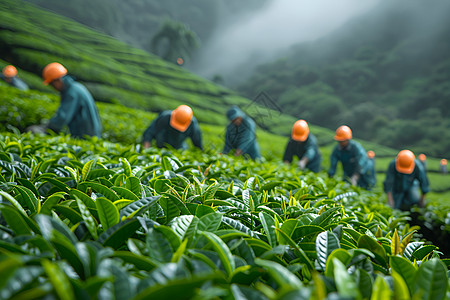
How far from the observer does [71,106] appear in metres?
3.89

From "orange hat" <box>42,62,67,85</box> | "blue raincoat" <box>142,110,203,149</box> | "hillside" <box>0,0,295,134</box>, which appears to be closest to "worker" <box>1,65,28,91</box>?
"hillside" <box>0,0,295,134</box>

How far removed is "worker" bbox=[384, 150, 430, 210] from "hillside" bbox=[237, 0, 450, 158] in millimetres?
19179

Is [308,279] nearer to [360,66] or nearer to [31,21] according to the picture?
[31,21]

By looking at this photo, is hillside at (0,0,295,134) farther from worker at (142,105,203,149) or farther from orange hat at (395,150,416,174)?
orange hat at (395,150,416,174)

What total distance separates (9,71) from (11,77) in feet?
0.66

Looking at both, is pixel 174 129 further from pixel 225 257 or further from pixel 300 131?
pixel 225 257

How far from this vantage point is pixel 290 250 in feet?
2.35

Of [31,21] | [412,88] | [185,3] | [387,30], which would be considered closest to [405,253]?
[31,21]

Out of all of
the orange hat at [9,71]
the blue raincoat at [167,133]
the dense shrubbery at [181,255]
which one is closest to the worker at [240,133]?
the blue raincoat at [167,133]

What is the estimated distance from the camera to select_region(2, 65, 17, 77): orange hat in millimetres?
7930

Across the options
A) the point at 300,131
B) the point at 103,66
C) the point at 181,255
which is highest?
the point at 103,66

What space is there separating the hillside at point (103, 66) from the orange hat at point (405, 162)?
2722 mm

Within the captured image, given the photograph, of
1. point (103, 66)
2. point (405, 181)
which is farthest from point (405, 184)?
point (103, 66)

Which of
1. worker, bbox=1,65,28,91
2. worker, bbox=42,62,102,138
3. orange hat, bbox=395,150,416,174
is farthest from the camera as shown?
worker, bbox=1,65,28,91
